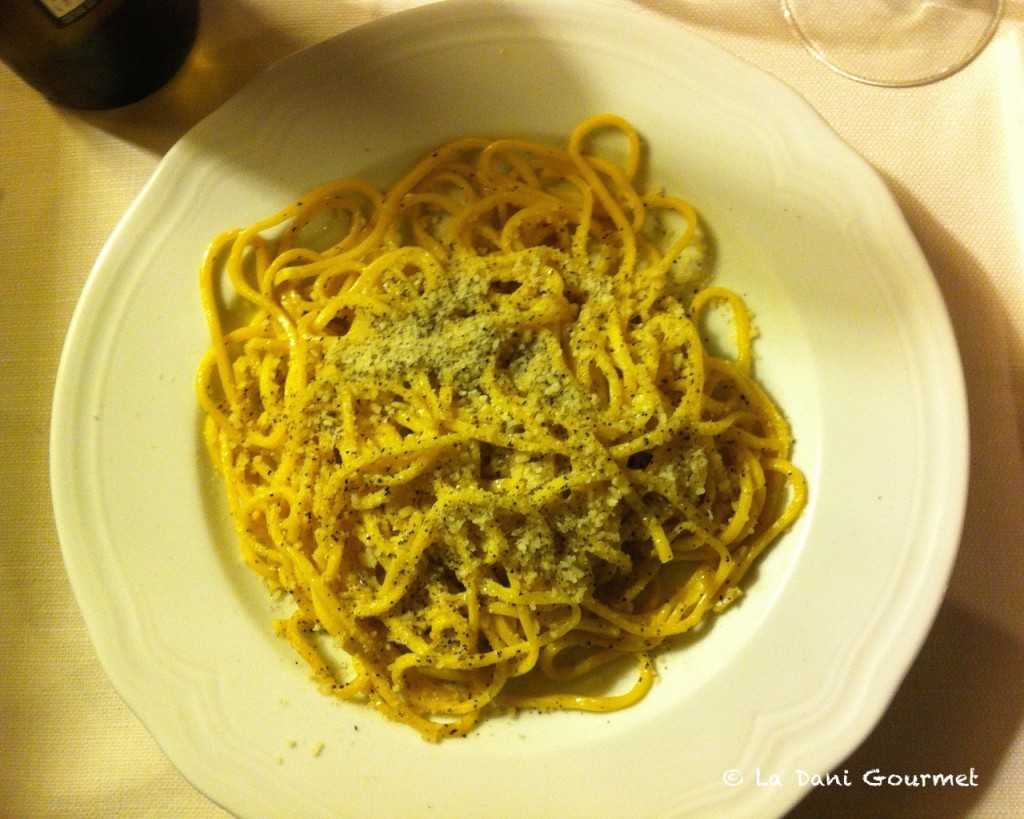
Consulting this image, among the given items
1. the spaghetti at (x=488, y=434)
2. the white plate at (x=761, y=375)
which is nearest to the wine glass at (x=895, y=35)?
the white plate at (x=761, y=375)

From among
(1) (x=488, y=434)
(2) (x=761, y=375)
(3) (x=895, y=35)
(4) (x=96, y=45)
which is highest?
(4) (x=96, y=45)

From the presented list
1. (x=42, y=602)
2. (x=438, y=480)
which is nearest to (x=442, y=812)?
(x=438, y=480)

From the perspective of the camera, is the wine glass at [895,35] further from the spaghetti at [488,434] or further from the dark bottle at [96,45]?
the dark bottle at [96,45]

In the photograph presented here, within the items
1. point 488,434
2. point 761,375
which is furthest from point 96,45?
point 761,375

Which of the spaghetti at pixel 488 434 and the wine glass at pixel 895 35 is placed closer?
the spaghetti at pixel 488 434

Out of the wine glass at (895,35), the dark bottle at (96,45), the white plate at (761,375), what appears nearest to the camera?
the white plate at (761,375)

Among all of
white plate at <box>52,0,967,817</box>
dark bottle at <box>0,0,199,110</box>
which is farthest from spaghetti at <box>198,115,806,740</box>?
dark bottle at <box>0,0,199,110</box>

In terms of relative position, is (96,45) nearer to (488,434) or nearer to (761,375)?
(488,434)
